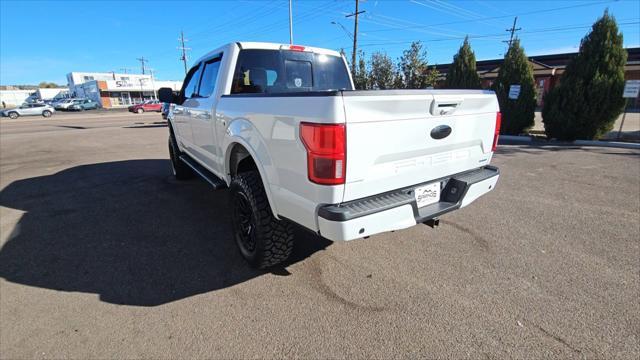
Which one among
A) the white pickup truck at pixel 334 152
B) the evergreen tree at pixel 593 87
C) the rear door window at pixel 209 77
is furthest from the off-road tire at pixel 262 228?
the evergreen tree at pixel 593 87

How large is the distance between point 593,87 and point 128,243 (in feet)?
43.4

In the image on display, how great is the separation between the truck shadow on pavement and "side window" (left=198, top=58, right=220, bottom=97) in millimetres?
1634

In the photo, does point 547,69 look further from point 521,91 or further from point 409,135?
point 409,135

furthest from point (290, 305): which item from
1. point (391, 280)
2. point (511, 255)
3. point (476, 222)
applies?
point (476, 222)

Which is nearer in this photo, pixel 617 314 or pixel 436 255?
pixel 617 314

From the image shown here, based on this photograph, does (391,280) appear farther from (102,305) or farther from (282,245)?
(102,305)

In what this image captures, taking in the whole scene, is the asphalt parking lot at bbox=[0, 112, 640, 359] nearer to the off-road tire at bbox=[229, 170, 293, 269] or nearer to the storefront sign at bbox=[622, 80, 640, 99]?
the off-road tire at bbox=[229, 170, 293, 269]

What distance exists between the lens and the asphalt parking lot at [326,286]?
6.92ft

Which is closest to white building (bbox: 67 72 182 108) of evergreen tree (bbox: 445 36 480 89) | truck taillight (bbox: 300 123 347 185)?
evergreen tree (bbox: 445 36 480 89)

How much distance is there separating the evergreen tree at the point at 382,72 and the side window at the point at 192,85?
11033 mm

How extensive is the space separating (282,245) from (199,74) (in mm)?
3079

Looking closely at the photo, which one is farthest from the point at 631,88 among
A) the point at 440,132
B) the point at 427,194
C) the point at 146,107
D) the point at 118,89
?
Answer: the point at 118,89

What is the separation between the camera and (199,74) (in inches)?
178

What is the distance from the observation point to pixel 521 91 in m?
12.2
